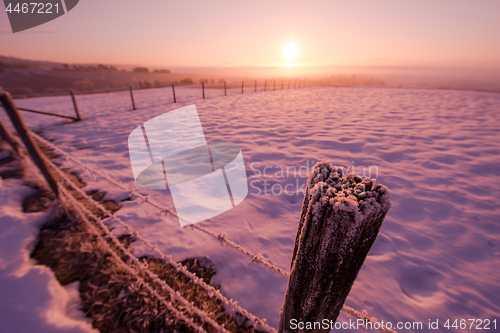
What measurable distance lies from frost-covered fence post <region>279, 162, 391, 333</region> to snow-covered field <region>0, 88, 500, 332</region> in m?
1.10

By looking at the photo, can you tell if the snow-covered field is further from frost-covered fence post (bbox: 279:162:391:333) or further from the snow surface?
frost-covered fence post (bbox: 279:162:391:333)

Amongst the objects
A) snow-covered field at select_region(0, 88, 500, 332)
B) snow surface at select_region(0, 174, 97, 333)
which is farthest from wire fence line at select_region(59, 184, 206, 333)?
snow surface at select_region(0, 174, 97, 333)

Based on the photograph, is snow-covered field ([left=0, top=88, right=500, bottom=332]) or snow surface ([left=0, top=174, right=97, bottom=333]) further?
snow-covered field ([left=0, top=88, right=500, bottom=332])

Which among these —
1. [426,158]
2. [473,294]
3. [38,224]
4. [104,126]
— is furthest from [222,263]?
[104,126]

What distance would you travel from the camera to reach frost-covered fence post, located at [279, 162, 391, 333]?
2.23 feet

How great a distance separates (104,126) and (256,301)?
26.1 ft

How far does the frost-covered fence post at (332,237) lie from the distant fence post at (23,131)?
122 inches

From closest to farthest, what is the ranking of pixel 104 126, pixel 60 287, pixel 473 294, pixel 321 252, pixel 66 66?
pixel 321 252 → pixel 60 287 → pixel 473 294 → pixel 104 126 → pixel 66 66

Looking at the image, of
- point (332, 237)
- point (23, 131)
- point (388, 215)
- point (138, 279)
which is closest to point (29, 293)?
point (138, 279)

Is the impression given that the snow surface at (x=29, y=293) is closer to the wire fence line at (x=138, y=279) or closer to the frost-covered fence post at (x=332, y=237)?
the wire fence line at (x=138, y=279)

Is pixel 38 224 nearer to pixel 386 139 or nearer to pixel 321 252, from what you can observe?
pixel 321 252

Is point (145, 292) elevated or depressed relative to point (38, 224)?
depressed

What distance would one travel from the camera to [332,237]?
73 centimetres

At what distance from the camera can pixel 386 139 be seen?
5215mm
